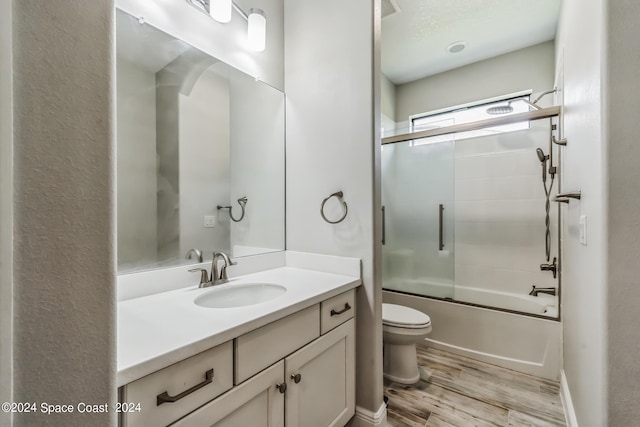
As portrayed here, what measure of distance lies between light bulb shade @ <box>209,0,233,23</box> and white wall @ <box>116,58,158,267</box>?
0.44 metres

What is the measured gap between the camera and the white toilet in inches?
72.2

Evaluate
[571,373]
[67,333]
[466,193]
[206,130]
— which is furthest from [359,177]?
[466,193]

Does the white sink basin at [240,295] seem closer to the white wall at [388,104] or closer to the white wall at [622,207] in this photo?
the white wall at [622,207]

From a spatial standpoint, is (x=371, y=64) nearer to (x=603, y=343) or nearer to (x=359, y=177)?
(x=359, y=177)

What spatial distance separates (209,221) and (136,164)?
0.44 m

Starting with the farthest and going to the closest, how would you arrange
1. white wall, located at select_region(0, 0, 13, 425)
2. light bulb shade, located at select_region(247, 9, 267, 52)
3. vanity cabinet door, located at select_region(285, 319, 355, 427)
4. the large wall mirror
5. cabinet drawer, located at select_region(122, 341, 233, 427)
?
light bulb shade, located at select_region(247, 9, 267, 52) < the large wall mirror < vanity cabinet door, located at select_region(285, 319, 355, 427) < cabinet drawer, located at select_region(122, 341, 233, 427) < white wall, located at select_region(0, 0, 13, 425)

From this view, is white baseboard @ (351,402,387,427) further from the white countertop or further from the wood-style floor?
the white countertop

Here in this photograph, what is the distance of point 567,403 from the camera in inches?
61.5

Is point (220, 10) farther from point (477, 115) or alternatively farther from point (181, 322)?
point (477, 115)

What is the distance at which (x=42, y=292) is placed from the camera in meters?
0.38

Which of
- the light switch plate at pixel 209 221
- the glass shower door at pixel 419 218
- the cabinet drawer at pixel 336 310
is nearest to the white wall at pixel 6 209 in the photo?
the cabinet drawer at pixel 336 310

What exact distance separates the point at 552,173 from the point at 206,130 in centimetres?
266

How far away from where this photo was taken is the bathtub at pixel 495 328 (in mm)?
1979

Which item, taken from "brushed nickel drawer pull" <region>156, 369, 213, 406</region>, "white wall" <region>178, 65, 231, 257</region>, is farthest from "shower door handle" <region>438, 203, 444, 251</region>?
"brushed nickel drawer pull" <region>156, 369, 213, 406</region>
